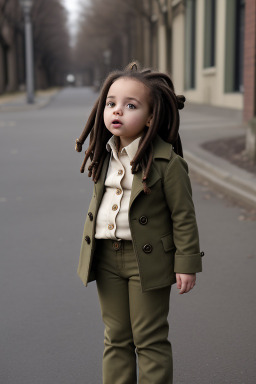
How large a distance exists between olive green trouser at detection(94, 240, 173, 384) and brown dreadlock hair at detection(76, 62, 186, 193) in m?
0.33

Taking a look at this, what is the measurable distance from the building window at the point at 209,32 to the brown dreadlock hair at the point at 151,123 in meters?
25.2

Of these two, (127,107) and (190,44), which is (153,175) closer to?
(127,107)

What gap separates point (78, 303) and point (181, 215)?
1873 millimetres

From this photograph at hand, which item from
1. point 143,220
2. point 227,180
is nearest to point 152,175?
point 143,220

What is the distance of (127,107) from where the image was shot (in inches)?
87.5

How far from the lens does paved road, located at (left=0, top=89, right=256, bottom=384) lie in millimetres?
3020

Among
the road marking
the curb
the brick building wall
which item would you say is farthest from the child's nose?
the road marking

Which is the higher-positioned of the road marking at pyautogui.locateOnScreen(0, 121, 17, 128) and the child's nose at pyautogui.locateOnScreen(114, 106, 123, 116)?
the child's nose at pyautogui.locateOnScreen(114, 106, 123, 116)

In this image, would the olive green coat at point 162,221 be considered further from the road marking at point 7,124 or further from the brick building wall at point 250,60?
the road marking at point 7,124

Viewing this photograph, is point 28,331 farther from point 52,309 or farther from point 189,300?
point 189,300

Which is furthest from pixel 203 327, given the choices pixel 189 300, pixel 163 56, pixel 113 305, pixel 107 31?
pixel 107 31

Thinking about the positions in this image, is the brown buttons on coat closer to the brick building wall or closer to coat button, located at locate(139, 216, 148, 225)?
coat button, located at locate(139, 216, 148, 225)

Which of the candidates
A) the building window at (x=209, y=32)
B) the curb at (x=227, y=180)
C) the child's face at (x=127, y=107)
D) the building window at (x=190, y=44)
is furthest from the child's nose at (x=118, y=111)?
the building window at (x=190, y=44)

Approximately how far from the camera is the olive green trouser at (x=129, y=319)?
2.32m
